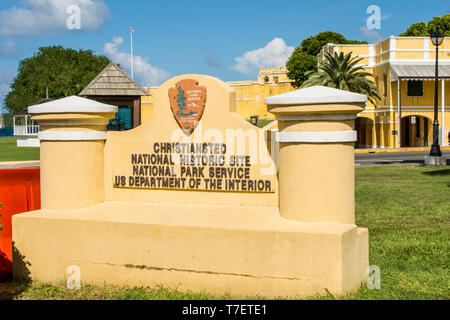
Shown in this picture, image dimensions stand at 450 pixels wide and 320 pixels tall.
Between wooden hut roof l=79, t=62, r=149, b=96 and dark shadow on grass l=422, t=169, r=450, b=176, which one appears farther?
dark shadow on grass l=422, t=169, r=450, b=176

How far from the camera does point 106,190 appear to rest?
25.9 ft

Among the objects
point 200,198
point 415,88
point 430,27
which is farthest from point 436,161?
point 430,27

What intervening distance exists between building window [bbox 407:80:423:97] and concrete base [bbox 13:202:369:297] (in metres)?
38.3

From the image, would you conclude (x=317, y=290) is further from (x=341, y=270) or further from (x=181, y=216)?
(x=181, y=216)

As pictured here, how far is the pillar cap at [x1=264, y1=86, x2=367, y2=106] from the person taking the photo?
6.02 metres

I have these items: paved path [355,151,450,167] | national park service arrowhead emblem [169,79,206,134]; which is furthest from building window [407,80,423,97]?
national park service arrowhead emblem [169,79,206,134]

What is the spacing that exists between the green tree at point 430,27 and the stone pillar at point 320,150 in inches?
2192

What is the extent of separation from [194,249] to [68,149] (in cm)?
249

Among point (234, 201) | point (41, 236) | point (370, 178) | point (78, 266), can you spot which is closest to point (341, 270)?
point (234, 201)

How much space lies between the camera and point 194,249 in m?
6.29

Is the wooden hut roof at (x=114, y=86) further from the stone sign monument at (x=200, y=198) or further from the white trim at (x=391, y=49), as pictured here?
the white trim at (x=391, y=49)

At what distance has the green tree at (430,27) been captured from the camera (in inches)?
2245

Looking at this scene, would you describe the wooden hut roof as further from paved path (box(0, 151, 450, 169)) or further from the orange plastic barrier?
the orange plastic barrier
